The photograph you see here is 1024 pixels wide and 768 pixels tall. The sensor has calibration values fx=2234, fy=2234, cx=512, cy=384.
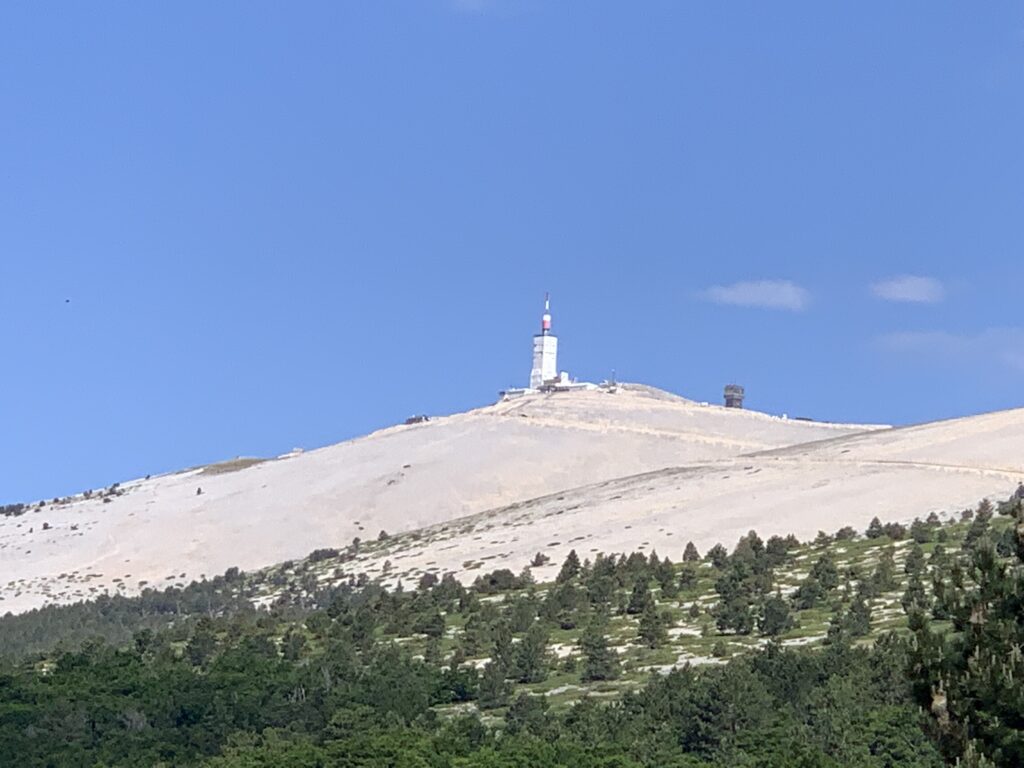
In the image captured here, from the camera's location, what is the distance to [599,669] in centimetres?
5106

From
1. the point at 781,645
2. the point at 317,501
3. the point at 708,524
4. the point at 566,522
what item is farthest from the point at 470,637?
the point at 317,501

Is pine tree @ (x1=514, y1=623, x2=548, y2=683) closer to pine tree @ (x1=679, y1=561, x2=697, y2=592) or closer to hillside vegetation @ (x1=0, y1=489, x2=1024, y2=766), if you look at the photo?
hillside vegetation @ (x1=0, y1=489, x2=1024, y2=766)

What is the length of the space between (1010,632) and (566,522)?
208ft

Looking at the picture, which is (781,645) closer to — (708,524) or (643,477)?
(708,524)

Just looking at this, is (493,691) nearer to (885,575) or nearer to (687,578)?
(885,575)

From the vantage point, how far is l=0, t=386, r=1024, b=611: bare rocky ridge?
274 ft

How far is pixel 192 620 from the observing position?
243 feet

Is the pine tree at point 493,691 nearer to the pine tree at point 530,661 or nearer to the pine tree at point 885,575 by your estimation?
the pine tree at point 530,661

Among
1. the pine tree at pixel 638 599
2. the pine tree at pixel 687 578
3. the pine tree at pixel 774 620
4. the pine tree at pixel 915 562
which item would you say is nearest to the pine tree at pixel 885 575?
the pine tree at pixel 915 562

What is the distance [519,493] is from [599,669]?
6240 centimetres

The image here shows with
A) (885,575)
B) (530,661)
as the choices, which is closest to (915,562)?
(885,575)

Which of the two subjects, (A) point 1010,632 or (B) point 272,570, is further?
(B) point 272,570

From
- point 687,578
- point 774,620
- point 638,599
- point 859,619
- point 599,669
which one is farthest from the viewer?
point 687,578

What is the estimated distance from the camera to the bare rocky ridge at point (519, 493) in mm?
83438
